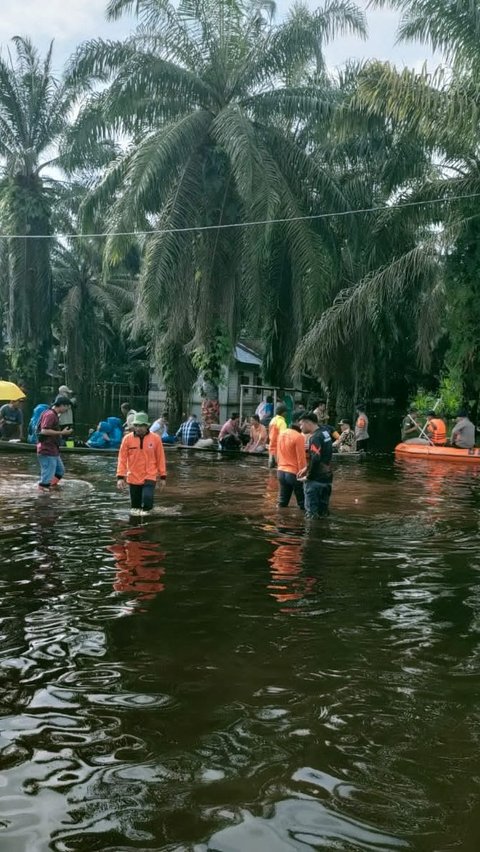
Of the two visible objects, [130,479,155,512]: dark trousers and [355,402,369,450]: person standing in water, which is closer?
[130,479,155,512]: dark trousers

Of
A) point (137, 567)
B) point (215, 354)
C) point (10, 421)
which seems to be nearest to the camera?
point (137, 567)

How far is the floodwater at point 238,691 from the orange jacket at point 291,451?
1662mm

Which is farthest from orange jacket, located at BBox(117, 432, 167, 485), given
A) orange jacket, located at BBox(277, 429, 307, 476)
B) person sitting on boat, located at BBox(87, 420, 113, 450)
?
person sitting on boat, located at BBox(87, 420, 113, 450)

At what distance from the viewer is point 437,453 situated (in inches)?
885

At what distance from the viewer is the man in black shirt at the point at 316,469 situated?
440 inches

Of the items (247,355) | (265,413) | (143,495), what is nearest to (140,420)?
(143,495)

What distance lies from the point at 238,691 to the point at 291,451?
7.00 meters

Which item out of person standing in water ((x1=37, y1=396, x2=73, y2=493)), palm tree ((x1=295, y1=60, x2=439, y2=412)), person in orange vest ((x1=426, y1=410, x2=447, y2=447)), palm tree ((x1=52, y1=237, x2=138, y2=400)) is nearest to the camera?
→ person standing in water ((x1=37, y1=396, x2=73, y2=493))

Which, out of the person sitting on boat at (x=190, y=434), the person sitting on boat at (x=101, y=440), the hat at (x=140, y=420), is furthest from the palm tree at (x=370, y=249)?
the hat at (x=140, y=420)

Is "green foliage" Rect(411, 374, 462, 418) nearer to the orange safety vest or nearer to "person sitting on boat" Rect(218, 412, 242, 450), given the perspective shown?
the orange safety vest

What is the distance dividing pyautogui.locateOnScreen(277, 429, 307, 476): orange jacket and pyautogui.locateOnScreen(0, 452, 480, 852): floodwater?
5.45ft

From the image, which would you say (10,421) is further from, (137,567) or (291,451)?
(137,567)

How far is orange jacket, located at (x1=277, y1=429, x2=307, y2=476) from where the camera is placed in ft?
39.4

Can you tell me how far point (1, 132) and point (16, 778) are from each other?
3054 centimetres
